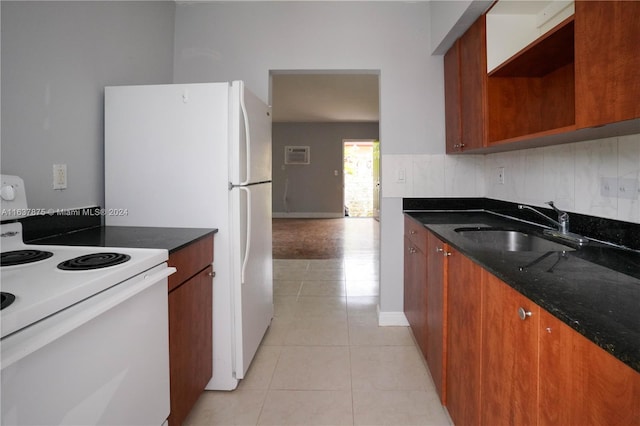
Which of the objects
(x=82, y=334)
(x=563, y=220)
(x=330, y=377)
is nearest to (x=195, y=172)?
(x=82, y=334)

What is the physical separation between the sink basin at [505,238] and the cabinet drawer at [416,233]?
215mm

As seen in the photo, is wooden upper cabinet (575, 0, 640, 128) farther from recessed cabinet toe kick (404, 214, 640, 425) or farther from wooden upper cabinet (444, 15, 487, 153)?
wooden upper cabinet (444, 15, 487, 153)

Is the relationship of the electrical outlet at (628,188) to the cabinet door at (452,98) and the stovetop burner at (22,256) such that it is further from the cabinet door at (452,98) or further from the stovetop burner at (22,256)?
the stovetop burner at (22,256)

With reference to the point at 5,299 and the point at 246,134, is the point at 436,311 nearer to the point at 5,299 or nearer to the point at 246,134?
the point at 246,134

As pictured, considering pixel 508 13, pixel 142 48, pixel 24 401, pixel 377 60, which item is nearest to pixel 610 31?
pixel 508 13

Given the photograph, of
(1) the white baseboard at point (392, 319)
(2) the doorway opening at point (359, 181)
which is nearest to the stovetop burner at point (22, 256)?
(1) the white baseboard at point (392, 319)

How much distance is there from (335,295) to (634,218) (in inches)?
100

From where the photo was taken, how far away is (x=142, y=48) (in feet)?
7.54

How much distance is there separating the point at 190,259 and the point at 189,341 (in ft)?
1.20

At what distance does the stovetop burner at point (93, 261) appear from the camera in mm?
1081

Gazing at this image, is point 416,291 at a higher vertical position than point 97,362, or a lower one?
lower

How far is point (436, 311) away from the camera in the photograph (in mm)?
1805

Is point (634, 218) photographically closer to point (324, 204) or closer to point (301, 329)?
point (301, 329)

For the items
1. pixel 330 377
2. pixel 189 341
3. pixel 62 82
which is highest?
pixel 62 82
